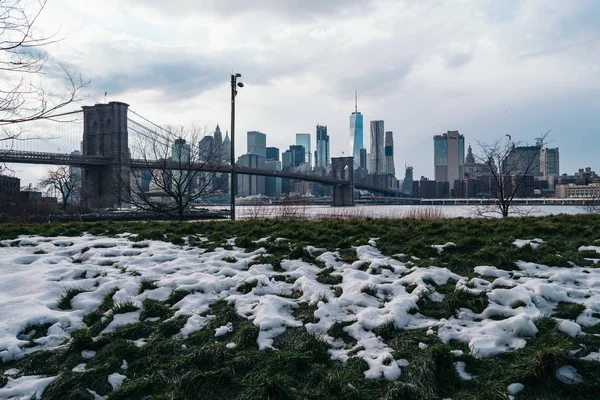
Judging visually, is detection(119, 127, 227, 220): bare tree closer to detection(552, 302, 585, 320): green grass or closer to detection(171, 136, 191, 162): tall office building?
detection(171, 136, 191, 162): tall office building

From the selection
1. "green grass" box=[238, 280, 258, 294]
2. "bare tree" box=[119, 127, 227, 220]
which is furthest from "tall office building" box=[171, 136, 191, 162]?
"green grass" box=[238, 280, 258, 294]

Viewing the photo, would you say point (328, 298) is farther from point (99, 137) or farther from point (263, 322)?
point (99, 137)

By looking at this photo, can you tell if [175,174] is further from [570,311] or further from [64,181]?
[64,181]

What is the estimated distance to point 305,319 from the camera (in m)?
3.75

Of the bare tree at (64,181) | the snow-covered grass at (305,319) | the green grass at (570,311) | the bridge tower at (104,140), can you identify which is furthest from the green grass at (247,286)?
the bare tree at (64,181)

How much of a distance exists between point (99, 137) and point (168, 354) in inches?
1346

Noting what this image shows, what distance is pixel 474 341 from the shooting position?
10.6ft

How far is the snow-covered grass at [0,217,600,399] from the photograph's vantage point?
110 inches

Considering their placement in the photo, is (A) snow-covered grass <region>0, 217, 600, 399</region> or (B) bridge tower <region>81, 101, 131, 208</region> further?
(B) bridge tower <region>81, 101, 131, 208</region>

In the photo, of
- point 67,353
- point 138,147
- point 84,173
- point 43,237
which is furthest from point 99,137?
point 67,353

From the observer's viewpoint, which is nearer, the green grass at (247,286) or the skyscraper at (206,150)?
the green grass at (247,286)

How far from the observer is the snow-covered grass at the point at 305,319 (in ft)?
9.15

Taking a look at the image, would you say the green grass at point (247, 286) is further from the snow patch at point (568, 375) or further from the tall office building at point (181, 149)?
the tall office building at point (181, 149)

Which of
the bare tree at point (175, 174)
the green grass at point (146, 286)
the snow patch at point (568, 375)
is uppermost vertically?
the bare tree at point (175, 174)
